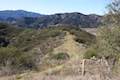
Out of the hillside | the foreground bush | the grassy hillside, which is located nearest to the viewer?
the hillside

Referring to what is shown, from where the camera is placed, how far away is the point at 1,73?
1598cm

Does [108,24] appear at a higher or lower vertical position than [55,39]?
higher

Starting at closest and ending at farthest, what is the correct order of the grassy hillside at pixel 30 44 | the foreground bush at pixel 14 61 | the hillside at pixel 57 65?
1. the hillside at pixel 57 65
2. the foreground bush at pixel 14 61
3. the grassy hillside at pixel 30 44

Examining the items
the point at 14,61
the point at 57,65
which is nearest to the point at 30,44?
the point at 14,61

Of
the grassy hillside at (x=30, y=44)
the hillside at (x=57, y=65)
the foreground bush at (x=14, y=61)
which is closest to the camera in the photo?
the hillside at (x=57, y=65)

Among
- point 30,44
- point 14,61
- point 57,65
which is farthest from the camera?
point 30,44

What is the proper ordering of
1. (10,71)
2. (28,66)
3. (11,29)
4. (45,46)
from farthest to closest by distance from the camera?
1. (11,29)
2. (45,46)
3. (28,66)
4. (10,71)

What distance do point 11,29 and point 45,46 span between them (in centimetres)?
4107

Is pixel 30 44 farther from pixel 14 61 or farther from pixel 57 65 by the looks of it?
pixel 57 65

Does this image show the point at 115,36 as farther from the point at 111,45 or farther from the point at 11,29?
the point at 11,29

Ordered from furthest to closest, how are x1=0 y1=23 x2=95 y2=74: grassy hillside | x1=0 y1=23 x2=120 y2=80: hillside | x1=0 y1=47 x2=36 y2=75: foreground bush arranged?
x1=0 y1=23 x2=95 y2=74: grassy hillside, x1=0 y1=47 x2=36 y2=75: foreground bush, x1=0 y1=23 x2=120 y2=80: hillside

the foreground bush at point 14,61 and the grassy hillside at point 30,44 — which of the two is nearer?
the foreground bush at point 14,61

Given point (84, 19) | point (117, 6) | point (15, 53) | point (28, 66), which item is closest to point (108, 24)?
point (117, 6)

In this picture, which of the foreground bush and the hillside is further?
the foreground bush
